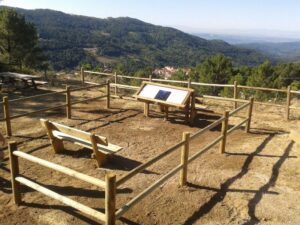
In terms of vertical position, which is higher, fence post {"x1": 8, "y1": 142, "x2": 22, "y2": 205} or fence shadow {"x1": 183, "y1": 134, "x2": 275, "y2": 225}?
fence post {"x1": 8, "y1": 142, "x2": 22, "y2": 205}

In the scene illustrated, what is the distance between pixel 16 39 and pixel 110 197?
23.6 m

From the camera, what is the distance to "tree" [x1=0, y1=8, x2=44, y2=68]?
24.2m

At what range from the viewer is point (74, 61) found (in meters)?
116

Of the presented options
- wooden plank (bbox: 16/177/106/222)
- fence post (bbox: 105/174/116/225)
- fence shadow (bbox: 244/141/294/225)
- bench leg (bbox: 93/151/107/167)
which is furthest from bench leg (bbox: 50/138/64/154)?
fence shadow (bbox: 244/141/294/225)

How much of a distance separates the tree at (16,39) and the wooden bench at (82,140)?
18.6m

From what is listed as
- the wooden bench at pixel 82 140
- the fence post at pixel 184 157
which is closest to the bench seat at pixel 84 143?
the wooden bench at pixel 82 140

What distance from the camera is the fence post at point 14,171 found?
5508mm

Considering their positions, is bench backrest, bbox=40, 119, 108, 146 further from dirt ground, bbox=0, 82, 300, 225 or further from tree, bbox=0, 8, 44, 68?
tree, bbox=0, 8, 44, 68

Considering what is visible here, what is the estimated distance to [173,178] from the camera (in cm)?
693

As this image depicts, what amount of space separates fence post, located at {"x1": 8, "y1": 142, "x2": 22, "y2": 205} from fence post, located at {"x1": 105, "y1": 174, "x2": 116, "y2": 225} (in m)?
2.07

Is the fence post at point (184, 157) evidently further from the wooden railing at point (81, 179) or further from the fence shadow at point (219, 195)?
the wooden railing at point (81, 179)

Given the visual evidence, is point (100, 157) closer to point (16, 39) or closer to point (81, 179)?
point (81, 179)

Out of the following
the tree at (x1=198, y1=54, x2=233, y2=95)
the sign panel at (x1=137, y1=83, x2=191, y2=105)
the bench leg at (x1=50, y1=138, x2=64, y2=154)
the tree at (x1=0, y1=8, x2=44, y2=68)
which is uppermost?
the tree at (x1=0, y1=8, x2=44, y2=68)

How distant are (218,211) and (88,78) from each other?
18.4 metres
